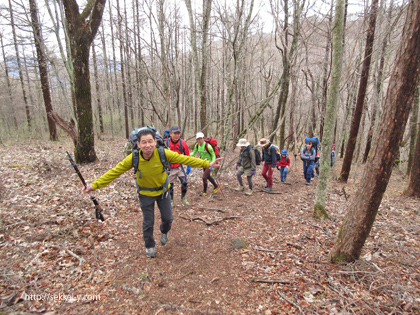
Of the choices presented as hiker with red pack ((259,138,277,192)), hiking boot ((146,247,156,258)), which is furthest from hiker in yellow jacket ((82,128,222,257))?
hiker with red pack ((259,138,277,192))

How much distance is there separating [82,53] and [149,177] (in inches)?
315

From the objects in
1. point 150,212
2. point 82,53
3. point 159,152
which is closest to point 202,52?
point 82,53

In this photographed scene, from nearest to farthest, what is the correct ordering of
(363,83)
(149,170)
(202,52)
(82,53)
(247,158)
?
(149,170) < (247,158) < (363,83) < (82,53) < (202,52)

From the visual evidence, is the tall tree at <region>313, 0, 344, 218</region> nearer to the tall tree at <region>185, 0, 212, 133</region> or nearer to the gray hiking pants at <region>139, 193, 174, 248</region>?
the gray hiking pants at <region>139, 193, 174, 248</region>

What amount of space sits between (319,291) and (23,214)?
6.15 m

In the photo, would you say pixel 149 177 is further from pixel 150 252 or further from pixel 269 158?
pixel 269 158

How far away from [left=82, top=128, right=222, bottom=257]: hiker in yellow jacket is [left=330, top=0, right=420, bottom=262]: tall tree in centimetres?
233

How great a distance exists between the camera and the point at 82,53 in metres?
8.44

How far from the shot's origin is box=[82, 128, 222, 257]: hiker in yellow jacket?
328 cm

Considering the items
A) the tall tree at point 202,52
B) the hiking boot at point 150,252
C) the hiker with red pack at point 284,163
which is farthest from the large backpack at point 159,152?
the hiker with red pack at point 284,163

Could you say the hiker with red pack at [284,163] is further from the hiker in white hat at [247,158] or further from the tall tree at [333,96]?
the tall tree at [333,96]

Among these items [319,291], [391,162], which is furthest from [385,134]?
[319,291]

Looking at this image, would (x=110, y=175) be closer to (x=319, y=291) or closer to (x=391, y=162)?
(x=319, y=291)

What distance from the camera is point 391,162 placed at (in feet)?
8.32
